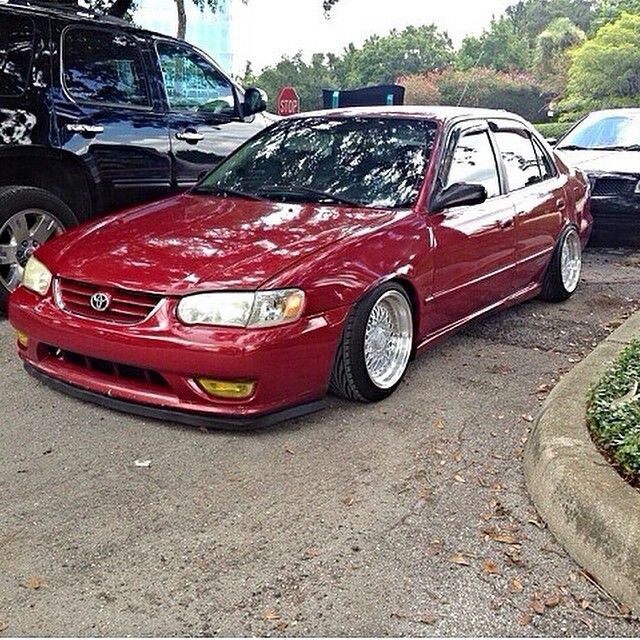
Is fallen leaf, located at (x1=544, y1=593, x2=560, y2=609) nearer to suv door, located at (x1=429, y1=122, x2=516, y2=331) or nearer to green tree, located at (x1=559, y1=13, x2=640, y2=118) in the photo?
suv door, located at (x1=429, y1=122, x2=516, y2=331)

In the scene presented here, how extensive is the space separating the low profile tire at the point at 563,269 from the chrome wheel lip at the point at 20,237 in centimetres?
358

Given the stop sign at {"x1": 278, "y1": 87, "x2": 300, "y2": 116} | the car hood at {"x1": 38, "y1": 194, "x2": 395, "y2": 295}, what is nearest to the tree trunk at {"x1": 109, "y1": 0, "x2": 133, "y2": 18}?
the stop sign at {"x1": 278, "y1": 87, "x2": 300, "y2": 116}

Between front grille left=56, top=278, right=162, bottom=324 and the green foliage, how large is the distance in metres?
35.5

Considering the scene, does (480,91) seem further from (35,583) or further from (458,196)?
(35,583)

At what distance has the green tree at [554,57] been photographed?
4031 centimetres

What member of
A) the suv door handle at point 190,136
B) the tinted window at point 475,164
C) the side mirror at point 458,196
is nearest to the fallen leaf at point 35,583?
the side mirror at point 458,196

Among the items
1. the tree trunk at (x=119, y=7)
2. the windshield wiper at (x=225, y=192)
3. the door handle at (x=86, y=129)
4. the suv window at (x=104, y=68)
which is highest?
the tree trunk at (x=119, y=7)

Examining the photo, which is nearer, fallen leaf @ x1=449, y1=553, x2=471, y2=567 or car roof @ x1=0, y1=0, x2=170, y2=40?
fallen leaf @ x1=449, y1=553, x2=471, y2=567

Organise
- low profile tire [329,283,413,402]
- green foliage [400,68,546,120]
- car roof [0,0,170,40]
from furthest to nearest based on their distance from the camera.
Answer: green foliage [400,68,546,120]
car roof [0,0,170,40]
low profile tire [329,283,413,402]

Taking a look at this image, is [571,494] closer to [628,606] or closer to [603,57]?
[628,606]

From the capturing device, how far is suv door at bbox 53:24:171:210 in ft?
18.4

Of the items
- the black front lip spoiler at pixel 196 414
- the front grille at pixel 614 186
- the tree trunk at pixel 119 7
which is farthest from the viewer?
the tree trunk at pixel 119 7

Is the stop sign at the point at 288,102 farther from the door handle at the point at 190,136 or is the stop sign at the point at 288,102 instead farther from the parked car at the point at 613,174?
the door handle at the point at 190,136

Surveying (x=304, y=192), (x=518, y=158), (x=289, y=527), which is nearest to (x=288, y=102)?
(x=518, y=158)
